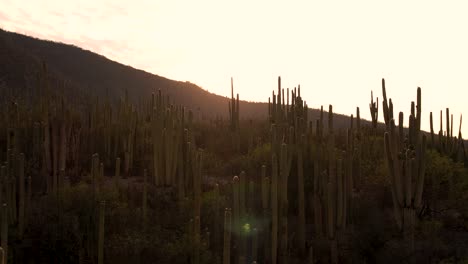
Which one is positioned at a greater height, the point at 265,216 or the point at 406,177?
the point at 406,177

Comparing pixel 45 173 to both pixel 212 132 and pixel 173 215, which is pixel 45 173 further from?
pixel 212 132

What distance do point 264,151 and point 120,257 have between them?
5861 millimetres

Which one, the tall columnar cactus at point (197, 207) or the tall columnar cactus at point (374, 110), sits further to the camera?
the tall columnar cactus at point (374, 110)

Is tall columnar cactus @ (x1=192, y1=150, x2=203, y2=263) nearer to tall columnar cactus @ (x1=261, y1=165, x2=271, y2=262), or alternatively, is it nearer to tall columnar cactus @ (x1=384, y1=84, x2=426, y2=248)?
tall columnar cactus @ (x1=261, y1=165, x2=271, y2=262)

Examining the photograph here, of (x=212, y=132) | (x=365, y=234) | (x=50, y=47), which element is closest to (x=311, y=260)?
(x=365, y=234)

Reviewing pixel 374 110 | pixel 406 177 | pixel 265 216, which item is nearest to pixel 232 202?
pixel 265 216

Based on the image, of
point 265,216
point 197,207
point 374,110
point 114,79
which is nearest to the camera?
point 197,207

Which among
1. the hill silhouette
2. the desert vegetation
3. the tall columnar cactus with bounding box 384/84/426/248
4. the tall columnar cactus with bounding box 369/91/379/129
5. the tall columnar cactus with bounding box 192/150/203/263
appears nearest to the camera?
the tall columnar cactus with bounding box 192/150/203/263

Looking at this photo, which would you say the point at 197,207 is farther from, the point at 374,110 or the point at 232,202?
the point at 374,110

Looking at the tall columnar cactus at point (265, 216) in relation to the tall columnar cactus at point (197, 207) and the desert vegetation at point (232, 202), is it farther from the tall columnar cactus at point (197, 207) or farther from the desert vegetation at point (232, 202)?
the tall columnar cactus at point (197, 207)

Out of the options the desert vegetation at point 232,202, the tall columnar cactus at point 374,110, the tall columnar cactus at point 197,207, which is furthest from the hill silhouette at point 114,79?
the tall columnar cactus at point 197,207

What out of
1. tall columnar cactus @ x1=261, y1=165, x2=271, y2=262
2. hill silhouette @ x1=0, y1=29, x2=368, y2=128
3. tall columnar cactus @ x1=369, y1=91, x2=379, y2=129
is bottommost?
tall columnar cactus @ x1=261, y1=165, x2=271, y2=262

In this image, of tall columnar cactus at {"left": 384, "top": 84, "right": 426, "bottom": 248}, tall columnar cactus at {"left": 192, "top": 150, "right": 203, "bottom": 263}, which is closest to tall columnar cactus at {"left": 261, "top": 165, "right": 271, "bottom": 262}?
tall columnar cactus at {"left": 192, "top": 150, "right": 203, "bottom": 263}

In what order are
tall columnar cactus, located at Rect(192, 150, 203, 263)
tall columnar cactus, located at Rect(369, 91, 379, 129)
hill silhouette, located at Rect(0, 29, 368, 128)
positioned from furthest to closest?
hill silhouette, located at Rect(0, 29, 368, 128) < tall columnar cactus, located at Rect(369, 91, 379, 129) < tall columnar cactus, located at Rect(192, 150, 203, 263)
